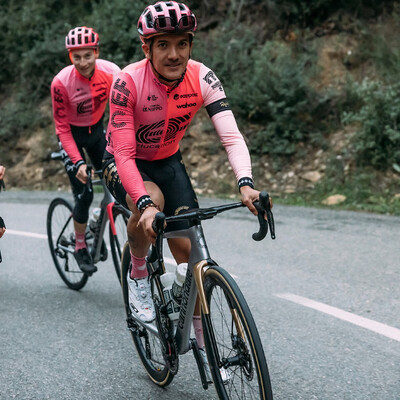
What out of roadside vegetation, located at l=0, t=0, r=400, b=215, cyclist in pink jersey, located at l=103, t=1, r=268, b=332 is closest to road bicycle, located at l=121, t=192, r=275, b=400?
cyclist in pink jersey, located at l=103, t=1, r=268, b=332

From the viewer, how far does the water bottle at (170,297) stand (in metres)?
3.79

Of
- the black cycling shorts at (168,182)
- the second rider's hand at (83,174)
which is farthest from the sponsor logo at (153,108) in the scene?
the second rider's hand at (83,174)

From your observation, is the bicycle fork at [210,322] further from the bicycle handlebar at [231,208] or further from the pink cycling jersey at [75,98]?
the pink cycling jersey at [75,98]

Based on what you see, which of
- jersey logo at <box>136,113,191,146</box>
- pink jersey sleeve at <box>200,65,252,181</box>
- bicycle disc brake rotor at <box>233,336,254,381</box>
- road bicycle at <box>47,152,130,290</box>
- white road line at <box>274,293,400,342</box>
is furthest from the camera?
road bicycle at <box>47,152,130,290</box>

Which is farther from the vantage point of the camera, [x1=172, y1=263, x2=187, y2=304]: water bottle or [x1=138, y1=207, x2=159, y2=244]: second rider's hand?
[x1=172, y1=263, x2=187, y2=304]: water bottle

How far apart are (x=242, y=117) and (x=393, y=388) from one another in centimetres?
919

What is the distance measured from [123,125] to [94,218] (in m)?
2.56

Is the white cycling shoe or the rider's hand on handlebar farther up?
the rider's hand on handlebar

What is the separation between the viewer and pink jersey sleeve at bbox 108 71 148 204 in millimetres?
3668

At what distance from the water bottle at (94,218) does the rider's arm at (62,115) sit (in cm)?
58

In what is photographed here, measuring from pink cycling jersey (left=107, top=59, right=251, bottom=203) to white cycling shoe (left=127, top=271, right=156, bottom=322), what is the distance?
32.0 inches

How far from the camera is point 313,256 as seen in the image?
7070 mm

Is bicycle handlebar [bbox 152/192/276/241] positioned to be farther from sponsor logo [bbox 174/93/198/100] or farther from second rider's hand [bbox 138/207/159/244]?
sponsor logo [bbox 174/93/198/100]

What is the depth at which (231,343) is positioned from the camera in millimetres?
3238
